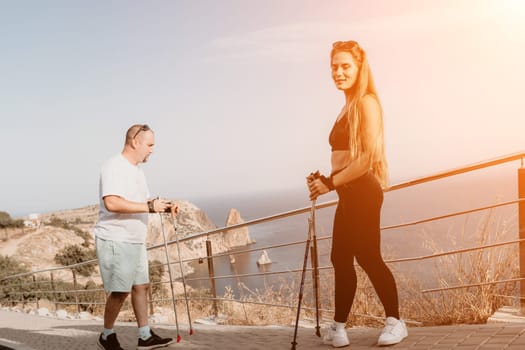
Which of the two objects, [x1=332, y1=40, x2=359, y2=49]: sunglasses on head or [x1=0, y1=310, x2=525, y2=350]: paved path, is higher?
[x1=332, y1=40, x2=359, y2=49]: sunglasses on head

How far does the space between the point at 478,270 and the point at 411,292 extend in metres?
0.71

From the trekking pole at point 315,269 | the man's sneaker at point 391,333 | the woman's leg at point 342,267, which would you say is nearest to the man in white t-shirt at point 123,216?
the trekking pole at point 315,269

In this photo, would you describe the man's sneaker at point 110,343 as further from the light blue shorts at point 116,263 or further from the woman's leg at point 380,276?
the woman's leg at point 380,276

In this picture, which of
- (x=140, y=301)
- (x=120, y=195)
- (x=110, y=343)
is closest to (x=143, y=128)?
(x=120, y=195)

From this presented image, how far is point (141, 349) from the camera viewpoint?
14.0 ft

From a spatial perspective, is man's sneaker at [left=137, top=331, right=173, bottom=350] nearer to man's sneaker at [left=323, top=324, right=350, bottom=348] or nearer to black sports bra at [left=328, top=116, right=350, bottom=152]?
man's sneaker at [left=323, top=324, right=350, bottom=348]

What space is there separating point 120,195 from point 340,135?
1.61 meters

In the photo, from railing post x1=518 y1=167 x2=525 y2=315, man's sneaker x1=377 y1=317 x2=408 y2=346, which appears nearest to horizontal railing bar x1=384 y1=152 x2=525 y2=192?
railing post x1=518 y1=167 x2=525 y2=315

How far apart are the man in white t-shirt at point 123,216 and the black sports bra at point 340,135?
1.33 m

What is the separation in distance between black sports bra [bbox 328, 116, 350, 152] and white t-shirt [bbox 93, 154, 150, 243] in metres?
1.51

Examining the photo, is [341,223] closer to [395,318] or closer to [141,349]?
[395,318]

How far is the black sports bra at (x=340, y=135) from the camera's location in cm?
334

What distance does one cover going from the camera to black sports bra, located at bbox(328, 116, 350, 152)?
3.34 m

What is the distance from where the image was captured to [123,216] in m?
4.02
